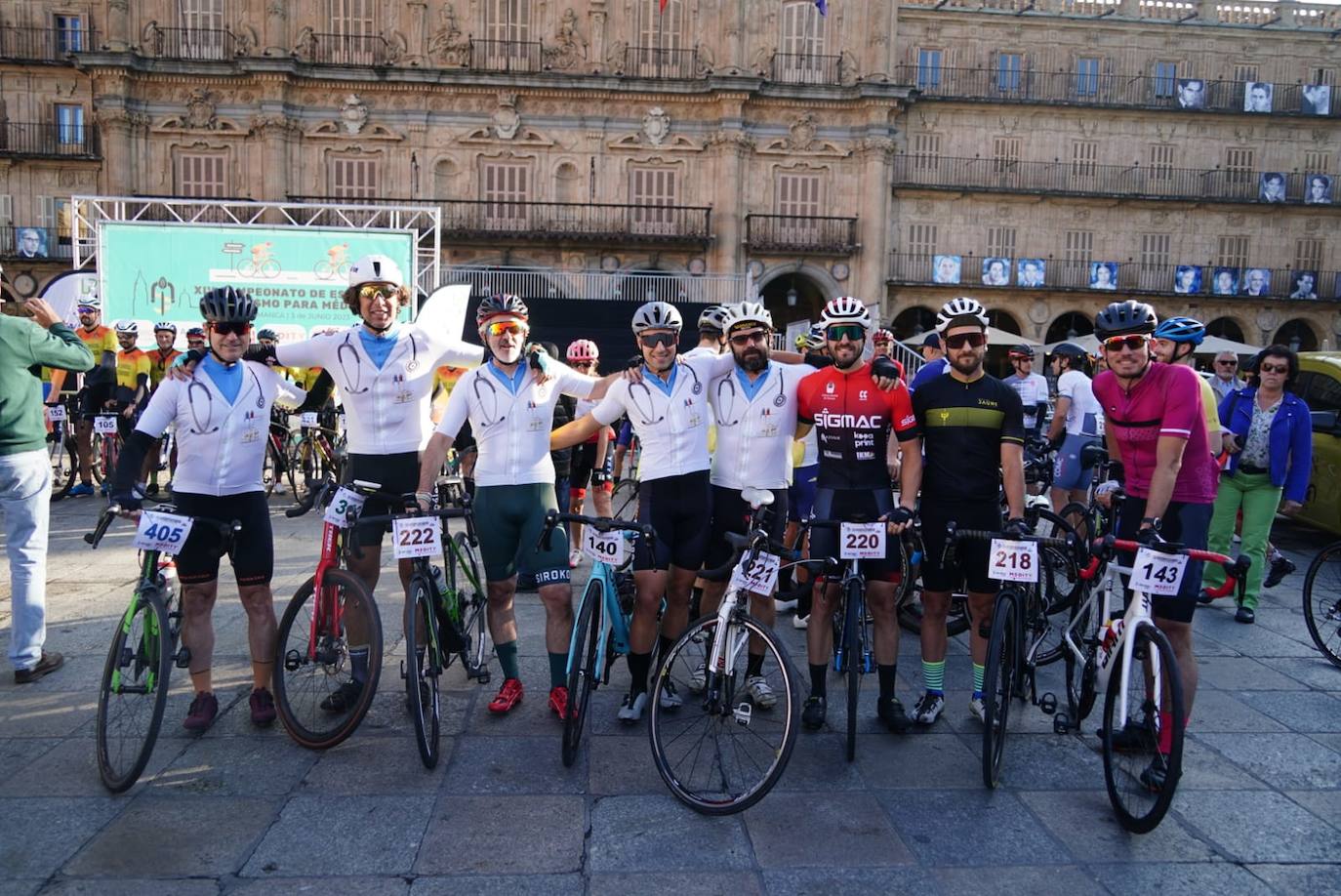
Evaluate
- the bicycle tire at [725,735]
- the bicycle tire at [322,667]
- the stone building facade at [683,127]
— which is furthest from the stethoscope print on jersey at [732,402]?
the stone building facade at [683,127]

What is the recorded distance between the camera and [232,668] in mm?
5445

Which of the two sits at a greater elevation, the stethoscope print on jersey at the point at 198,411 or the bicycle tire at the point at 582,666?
the stethoscope print on jersey at the point at 198,411

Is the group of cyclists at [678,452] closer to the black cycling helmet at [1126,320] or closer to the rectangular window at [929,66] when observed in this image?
the black cycling helmet at [1126,320]

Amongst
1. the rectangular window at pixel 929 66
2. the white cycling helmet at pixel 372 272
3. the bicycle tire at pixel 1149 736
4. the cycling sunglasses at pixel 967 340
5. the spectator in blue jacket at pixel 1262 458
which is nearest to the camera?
the bicycle tire at pixel 1149 736

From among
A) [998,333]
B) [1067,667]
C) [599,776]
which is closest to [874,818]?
[599,776]

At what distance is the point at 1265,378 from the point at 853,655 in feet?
16.1

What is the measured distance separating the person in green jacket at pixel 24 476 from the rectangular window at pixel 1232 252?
114 ft

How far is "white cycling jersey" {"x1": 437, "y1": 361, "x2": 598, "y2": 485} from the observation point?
479 cm

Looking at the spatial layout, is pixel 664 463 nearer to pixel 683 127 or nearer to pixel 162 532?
pixel 162 532

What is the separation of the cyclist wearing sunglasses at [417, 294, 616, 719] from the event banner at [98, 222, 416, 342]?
12003 mm

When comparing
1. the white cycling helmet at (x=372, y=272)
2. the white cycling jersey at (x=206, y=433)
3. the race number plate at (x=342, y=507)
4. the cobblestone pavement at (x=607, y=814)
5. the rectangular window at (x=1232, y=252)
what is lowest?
the cobblestone pavement at (x=607, y=814)

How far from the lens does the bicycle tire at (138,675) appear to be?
4047 mm

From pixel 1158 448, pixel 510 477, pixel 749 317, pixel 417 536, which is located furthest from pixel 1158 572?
pixel 417 536

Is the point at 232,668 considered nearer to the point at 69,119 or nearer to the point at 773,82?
the point at 773,82
